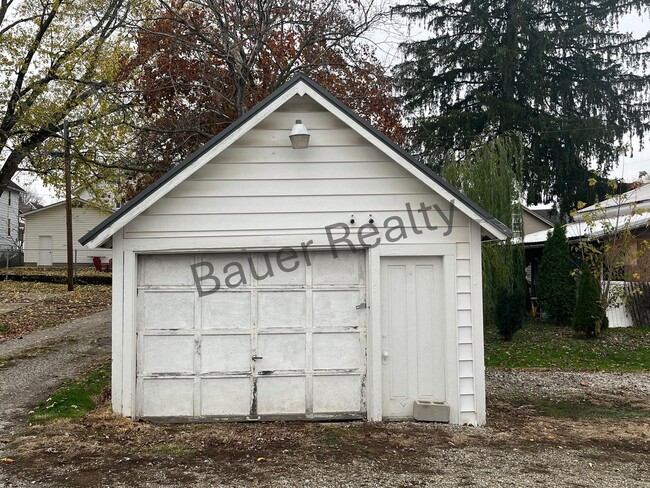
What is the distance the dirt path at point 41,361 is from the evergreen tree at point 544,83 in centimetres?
1610

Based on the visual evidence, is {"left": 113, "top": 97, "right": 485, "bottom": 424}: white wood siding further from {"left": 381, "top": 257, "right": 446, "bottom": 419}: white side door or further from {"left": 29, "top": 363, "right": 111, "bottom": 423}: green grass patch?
{"left": 29, "top": 363, "right": 111, "bottom": 423}: green grass patch

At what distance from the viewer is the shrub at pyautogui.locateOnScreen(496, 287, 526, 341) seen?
50.9ft

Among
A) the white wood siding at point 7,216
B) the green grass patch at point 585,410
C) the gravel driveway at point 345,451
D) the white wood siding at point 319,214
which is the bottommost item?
the green grass patch at point 585,410

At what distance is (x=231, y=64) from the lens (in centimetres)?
1428

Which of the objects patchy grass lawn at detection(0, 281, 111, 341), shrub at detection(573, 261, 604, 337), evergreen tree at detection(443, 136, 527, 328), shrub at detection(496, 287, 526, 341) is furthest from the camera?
evergreen tree at detection(443, 136, 527, 328)

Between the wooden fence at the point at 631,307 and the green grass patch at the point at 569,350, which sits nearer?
the green grass patch at the point at 569,350

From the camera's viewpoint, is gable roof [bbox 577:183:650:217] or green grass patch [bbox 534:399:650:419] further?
gable roof [bbox 577:183:650:217]

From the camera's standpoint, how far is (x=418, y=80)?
89.2 feet

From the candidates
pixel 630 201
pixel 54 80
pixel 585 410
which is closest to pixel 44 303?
pixel 54 80

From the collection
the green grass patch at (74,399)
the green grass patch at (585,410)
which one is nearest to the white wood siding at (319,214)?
the green grass patch at (585,410)

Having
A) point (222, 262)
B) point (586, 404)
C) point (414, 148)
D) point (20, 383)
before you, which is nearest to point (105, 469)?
point (222, 262)

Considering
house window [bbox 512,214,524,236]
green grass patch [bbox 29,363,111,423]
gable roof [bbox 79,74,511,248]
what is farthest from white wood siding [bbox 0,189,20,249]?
gable roof [bbox 79,74,511,248]

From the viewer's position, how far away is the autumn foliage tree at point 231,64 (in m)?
14.4

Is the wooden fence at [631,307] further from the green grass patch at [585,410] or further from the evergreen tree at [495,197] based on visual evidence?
the green grass patch at [585,410]
